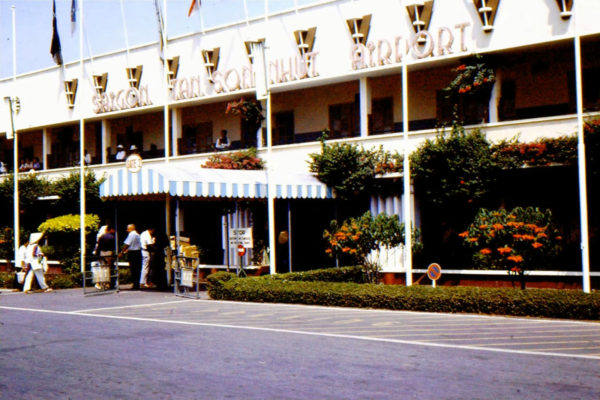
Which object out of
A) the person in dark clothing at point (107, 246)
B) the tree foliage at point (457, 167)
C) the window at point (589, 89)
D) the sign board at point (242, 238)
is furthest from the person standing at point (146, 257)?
the window at point (589, 89)

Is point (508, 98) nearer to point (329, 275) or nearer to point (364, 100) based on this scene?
point (364, 100)

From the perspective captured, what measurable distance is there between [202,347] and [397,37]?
1388cm

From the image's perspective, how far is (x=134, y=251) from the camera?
21312mm

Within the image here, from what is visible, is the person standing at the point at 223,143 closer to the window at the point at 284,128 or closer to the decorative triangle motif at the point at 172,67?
the window at the point at 284,128

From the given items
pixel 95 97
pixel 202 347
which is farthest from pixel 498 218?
pixel 95 97

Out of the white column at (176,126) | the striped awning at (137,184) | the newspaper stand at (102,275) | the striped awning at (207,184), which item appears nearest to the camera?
the striped awning at (137,184)

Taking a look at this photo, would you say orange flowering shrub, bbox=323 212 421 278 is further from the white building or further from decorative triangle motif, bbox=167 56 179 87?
decorative triangle motif, bbox=167 56 179 87

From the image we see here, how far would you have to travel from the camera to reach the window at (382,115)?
81.6 ft

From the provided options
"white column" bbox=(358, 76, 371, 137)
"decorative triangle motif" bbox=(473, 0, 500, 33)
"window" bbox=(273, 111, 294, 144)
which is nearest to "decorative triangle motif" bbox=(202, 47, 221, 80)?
"window" bbox=(273, 111, 294, 144)

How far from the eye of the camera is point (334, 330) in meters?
12.4

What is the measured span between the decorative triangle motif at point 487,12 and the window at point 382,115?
5.19 metres

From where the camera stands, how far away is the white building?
790 inches

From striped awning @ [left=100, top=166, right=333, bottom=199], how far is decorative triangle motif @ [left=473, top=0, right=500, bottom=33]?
656 cm

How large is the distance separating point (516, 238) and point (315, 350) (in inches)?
322
